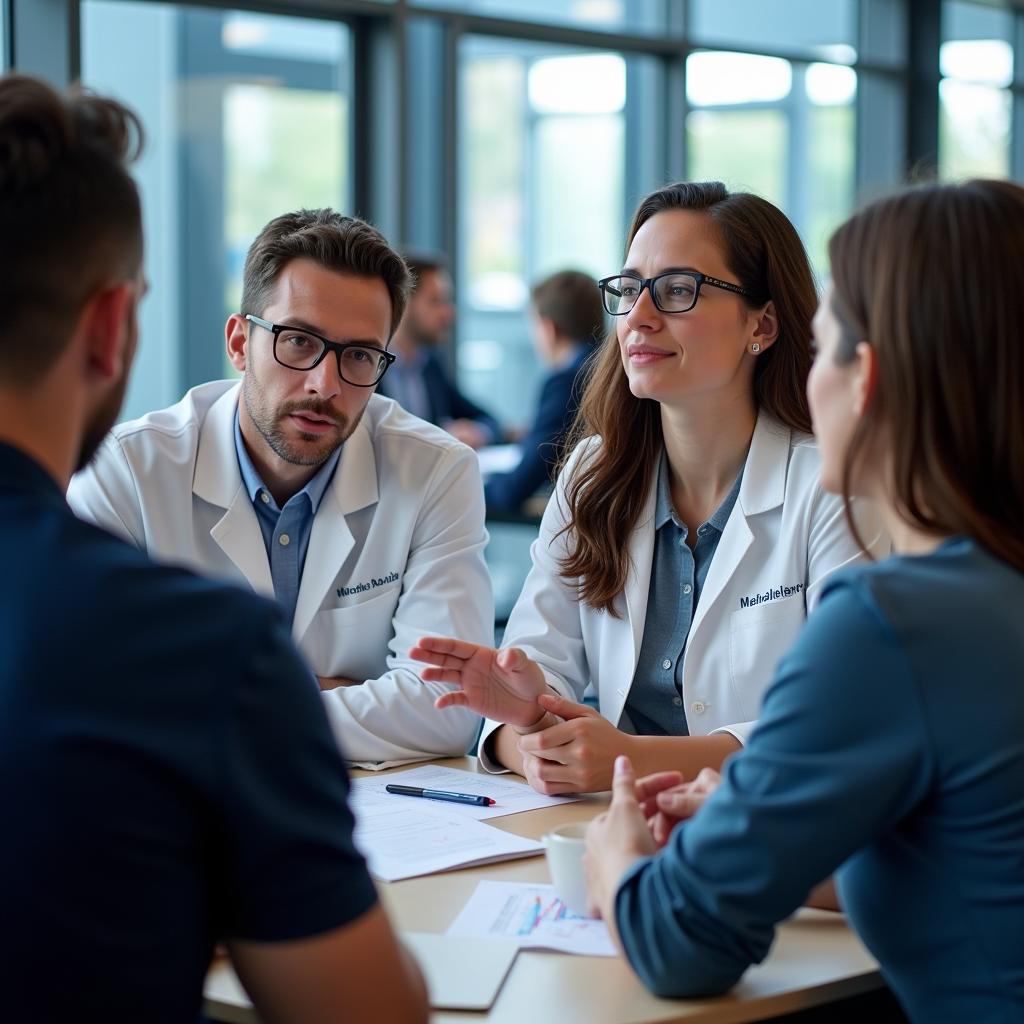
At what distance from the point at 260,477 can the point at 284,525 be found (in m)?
0.11

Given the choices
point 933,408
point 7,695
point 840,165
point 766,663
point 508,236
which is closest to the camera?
point 7,695

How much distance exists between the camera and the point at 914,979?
1.31m

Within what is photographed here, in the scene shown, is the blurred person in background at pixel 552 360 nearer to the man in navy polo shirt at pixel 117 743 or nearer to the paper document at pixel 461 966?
the paper document at pixel 461 966

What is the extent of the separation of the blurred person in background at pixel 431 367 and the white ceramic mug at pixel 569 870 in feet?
14.2

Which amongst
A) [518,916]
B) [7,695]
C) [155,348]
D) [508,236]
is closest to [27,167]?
[7,695]

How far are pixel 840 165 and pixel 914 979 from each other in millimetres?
7620

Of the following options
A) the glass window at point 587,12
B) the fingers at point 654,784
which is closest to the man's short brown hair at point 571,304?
the glass window at point 587,12

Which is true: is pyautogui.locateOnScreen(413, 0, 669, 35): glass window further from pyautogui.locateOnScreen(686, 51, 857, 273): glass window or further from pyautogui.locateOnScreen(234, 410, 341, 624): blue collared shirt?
pyautogui.locateOnScreen(234, 410, 341, 624): blue collared shirt

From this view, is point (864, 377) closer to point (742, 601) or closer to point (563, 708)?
point (563, 708)

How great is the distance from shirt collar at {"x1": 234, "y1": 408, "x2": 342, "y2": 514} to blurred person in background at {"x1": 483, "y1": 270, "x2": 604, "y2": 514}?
2.63m

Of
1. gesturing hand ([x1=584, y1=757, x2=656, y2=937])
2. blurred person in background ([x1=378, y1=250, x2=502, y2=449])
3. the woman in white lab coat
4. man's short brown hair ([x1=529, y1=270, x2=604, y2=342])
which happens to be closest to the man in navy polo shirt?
gesturing hand ([x1=584, y1=757, x2=656, y2=937])

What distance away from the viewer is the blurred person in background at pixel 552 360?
5.35 metres

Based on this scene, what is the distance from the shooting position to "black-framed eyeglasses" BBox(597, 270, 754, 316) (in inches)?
94.1

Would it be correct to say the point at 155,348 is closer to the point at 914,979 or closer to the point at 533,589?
the point at 533,589
